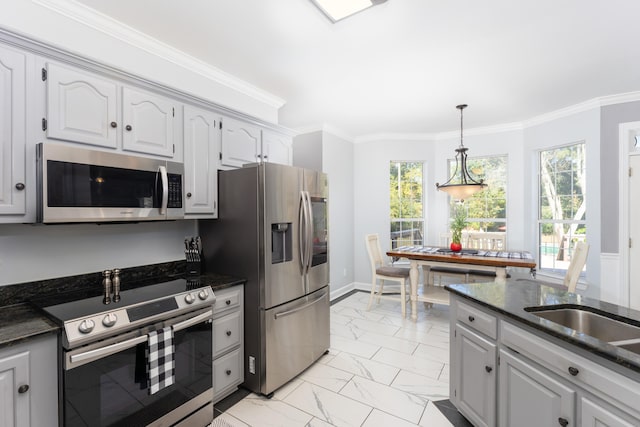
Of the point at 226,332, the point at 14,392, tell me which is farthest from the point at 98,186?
the point at 226,332

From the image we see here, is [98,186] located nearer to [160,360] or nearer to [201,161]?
[201,161]

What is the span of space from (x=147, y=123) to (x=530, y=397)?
281 cm

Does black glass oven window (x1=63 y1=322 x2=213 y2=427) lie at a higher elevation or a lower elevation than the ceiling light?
lower

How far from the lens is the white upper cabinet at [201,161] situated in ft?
7.93

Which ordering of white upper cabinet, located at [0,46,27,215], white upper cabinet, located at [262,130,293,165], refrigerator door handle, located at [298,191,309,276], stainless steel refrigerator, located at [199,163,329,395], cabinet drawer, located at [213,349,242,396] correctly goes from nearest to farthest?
1. white upper cabinet, located at [0,46,27,215]
2. cabinet drawer, located at [213,349,242,396]
3. stainless steel refrigerator, located at [199,163,329,395]
4. refrigerator door handle, located at [298,191,309,276]
5. white upper cabinet, located at [262,130,293,165]

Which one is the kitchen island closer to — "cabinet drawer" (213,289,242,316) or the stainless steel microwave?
"cabinet drawer" (213,289,242,316)

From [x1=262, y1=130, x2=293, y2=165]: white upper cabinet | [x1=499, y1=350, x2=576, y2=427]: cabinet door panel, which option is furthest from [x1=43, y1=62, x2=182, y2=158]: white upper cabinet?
[x1=499, y1=350, x2=576, y2=427]: cabinet door panel

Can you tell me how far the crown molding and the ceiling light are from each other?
1287 mm

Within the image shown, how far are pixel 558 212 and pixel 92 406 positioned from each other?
17.6 ft

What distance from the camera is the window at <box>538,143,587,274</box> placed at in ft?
13.4

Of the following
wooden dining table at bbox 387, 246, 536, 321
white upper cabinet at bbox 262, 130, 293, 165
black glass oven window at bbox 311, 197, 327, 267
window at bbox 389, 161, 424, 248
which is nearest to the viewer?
black glass oven window at bbox 311, 197, 327, 267

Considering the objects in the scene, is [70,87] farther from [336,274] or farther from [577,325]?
[336,274]

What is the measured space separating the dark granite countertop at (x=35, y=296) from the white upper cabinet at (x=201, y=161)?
553mm

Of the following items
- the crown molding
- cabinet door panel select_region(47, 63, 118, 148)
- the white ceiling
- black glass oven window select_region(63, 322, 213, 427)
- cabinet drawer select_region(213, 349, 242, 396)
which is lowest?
cabinet drawer select_region(213, 349, 242, 396)
